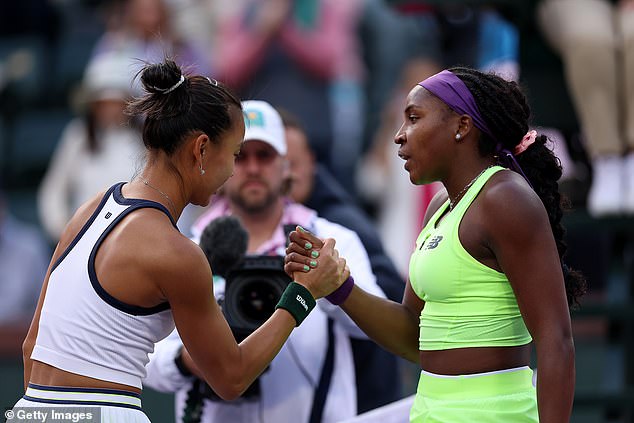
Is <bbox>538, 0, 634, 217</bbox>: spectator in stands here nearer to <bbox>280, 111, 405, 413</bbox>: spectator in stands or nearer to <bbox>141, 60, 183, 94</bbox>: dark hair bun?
<bbox>280, 111, 405, 413</bbox>: spectator in stands

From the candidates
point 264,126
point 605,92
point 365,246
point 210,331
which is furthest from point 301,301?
point 605,92

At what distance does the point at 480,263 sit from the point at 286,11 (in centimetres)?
479

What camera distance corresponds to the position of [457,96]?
3373 mm

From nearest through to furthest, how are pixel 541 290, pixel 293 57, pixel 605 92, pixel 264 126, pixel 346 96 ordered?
pixel 541 290, pixel 264 126, pixel 605 92, pixel 293 57, pixel 346 96

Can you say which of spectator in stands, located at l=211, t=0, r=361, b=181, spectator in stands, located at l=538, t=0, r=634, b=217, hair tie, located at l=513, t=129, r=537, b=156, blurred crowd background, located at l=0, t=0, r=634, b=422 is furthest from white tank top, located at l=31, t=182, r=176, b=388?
spectator in stands, located at l=211, t=0, r=361, b=181

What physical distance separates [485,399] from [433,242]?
0.45 metres

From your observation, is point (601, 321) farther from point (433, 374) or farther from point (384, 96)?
point (433, 374)

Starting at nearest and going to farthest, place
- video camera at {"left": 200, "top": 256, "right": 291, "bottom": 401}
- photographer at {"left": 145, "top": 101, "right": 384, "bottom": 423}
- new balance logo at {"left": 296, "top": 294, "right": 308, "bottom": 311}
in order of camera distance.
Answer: new balance logo at {"left": 296, "top": 294, "right": 308, "bottom": 311}
video camera at {"left": 200, "top": 256, "right": 291, "bottom": 401}
photographer at {"left": 145, "top": 101, "right": 384, "bottom": 423}

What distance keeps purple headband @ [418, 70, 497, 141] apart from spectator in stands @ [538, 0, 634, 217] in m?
2.67

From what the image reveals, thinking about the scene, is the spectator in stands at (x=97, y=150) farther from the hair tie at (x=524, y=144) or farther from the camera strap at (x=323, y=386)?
the hair tie at (x=524, y=144)

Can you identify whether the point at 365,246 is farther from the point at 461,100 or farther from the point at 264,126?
the point at 461,100

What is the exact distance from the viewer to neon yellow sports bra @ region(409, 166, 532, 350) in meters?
3.23

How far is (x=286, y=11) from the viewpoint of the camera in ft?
25.5

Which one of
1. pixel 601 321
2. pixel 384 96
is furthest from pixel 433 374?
pixel 384 96
